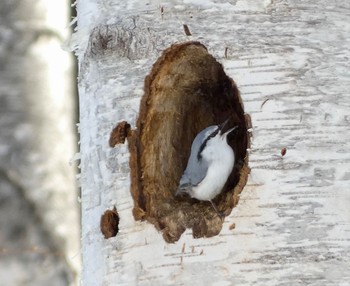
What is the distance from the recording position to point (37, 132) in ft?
19.8

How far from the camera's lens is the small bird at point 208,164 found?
9.55 feet

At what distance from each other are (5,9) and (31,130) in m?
0.73

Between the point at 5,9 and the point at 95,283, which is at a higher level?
the point at 95,283

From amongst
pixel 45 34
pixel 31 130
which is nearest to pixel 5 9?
pixel 45 34

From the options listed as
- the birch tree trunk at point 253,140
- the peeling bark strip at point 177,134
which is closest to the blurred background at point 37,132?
the peeling bark strip at point 177,134

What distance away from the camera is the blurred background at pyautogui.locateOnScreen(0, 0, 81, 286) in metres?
5.93

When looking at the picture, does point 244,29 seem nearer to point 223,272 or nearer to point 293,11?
point 293,11

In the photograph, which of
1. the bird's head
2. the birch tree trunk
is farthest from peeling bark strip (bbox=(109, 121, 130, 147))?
the bird's head

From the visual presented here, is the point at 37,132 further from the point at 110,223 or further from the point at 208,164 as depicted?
the point at 110,223

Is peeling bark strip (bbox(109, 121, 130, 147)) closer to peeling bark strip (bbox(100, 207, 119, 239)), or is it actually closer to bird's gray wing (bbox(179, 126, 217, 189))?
peeling bark strip (bbox(100, 207, 119, 239))

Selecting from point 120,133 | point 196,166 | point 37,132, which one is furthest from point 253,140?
point 37,132

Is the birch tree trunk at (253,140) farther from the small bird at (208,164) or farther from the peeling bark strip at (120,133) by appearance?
the small bird at (208,164)

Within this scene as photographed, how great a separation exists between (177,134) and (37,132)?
3090mm

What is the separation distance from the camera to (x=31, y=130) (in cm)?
598
